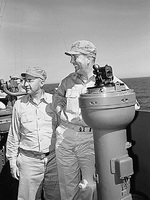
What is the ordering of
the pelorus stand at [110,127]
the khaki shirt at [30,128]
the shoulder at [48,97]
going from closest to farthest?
the pelorus stand at [110,127] → the khaki shirt at [30,128] → the shoulder at [48,97]

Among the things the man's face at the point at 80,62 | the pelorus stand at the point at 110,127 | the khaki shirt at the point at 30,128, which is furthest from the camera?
the khaki shirt at the point at 30,128

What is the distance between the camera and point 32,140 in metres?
2.37

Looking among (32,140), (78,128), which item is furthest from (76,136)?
(32,140)

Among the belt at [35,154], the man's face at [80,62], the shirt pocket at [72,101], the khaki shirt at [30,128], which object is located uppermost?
the man's face at [80,62]

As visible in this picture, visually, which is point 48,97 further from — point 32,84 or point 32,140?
point 32,140

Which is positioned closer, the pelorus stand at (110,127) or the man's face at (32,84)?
the pelorus stand at (110,127)

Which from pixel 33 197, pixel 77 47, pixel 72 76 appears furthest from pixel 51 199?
pixel 77 47

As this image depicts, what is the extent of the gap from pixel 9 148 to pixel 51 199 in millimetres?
585

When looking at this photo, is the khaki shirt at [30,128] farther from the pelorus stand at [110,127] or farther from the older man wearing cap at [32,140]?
the pelorus stand at [110,127]

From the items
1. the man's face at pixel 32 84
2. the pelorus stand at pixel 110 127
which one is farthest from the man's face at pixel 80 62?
the man's face at pixel 32 84

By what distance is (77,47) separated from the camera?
202 centimetres

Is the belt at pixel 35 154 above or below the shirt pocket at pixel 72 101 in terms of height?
below

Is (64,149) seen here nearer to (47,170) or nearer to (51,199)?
(47,170)

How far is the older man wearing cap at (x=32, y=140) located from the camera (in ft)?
7.82
